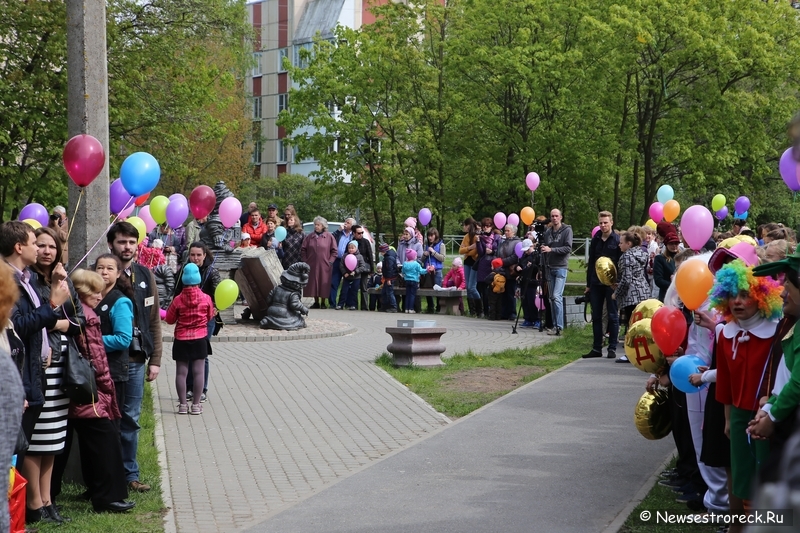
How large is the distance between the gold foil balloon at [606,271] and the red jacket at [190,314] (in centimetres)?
598

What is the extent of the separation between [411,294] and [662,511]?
16104 mm

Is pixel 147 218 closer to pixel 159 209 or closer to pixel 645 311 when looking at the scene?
pixel 159 209

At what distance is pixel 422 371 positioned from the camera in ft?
42.8

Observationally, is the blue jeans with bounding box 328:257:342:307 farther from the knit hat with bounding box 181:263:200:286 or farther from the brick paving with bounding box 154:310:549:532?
the knit hat with bounding box 181:263:200:286

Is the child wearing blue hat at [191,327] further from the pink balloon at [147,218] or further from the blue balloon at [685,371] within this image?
the pink balloon at [147,218]

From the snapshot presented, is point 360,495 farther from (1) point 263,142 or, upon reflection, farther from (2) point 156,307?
(1) point 263,142

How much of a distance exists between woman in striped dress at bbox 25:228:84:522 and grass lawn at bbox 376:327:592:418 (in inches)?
183

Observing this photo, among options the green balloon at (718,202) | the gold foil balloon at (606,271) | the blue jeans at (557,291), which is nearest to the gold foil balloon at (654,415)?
the gold foil balloon at (606,271)

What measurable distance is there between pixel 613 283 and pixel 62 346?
29.4ft

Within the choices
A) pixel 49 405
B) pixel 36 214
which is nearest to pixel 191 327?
pixel 49 405

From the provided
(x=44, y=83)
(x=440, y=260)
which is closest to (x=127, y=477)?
(x=440, y=260)

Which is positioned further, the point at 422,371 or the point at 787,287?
the point at 422,371

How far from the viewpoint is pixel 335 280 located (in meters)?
23.8

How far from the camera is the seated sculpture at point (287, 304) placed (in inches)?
691
